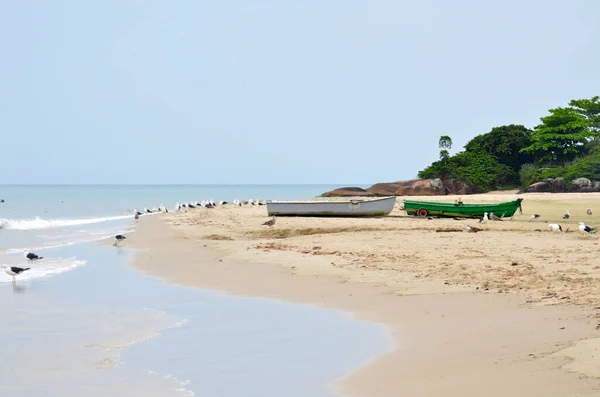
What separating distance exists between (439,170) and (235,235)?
130ft

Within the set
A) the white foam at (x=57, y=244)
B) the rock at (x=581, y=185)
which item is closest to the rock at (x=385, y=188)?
the rock at (x=581, y=185)

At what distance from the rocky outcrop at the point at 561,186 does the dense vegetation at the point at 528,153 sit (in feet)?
7.56

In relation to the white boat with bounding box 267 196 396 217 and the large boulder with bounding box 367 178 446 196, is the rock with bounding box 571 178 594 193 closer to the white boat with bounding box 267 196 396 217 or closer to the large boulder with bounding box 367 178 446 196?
the large boulder with bounding box 367 178 446 196

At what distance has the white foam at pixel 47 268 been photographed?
14125 mm

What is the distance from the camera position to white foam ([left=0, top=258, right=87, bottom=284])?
1412 centimetres

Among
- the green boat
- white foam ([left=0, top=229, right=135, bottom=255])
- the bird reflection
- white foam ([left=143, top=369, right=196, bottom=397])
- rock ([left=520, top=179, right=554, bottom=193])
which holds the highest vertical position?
rock ([left=520, top=179, right=554, bottom=193])

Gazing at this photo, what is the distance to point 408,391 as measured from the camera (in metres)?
5.68

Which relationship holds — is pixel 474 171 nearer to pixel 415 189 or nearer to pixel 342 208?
pixel 415 189

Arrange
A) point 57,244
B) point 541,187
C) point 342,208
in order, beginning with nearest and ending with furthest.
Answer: point 57,244 < point 342,208 < point 541,187

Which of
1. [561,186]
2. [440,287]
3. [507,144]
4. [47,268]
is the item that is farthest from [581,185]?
[47,268]

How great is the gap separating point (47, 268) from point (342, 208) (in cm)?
1525

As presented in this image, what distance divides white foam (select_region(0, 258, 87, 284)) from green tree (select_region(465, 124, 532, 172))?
50173mm

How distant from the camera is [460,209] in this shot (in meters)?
26.5

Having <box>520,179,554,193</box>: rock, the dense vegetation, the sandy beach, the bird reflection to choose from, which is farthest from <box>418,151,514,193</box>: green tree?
the bird reflection
